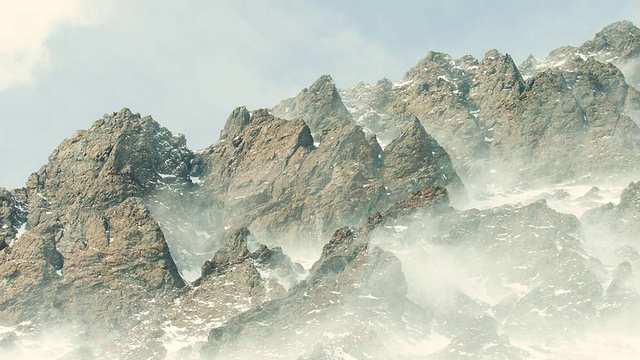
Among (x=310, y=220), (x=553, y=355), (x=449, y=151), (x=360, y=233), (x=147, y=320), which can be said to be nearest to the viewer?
(x=553, y=355)

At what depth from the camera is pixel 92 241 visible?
5728 inches

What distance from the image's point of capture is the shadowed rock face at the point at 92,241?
138000 mm

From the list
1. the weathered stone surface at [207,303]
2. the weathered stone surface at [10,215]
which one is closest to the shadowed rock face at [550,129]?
the weathered stone surface at [207,303]

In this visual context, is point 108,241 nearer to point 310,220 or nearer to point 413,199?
point 310,220

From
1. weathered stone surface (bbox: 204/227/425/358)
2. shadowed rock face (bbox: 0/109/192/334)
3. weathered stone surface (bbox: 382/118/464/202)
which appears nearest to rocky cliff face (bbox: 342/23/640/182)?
weathered stone surface (bbox: 382/118/464/202)

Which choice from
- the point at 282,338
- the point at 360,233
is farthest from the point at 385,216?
the point at 282,338

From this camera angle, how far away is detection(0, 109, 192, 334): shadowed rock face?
5433 inches

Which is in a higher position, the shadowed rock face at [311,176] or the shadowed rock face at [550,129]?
the shadowed rock face at [550,129]

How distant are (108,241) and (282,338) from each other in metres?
38.9

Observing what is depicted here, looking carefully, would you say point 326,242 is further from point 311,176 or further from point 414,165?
point 414,165

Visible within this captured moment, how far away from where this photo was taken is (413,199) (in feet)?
497

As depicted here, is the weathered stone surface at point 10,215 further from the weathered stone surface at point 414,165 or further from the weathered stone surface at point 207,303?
the weathered stone surface at point 414,165

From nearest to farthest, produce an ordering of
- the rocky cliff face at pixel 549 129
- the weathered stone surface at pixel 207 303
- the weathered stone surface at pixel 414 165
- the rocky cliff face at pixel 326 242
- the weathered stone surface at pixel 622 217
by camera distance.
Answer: the rocky cliff face at pixel 326 242
the weathered stone surface at pixel 207 303
the weathered stone surface at pixel 622 217
the weathered stone surface at pixel 414 165
the rocky cliff face at pixel 549 129

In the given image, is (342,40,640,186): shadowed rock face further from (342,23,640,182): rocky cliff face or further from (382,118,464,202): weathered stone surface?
(382,118,464,202): weathered stone surface
